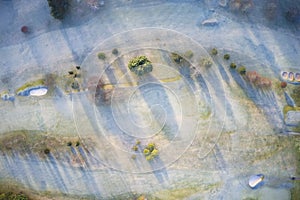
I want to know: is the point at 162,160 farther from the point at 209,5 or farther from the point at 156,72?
the point at 209,5

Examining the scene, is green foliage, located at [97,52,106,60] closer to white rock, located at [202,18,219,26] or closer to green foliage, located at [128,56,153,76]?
green foliage, located at [128,56,153,76]

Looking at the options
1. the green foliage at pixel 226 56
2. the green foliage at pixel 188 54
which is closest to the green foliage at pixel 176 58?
the green foliage at pixel 188 54

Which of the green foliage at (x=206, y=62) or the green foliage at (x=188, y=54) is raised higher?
the green foliage at (x=188, y=54)

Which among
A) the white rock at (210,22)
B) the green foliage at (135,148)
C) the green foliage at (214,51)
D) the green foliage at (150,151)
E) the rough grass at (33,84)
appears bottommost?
the green foliage at (150,151)

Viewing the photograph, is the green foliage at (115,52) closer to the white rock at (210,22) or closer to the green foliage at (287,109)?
the white rock at (210,22)

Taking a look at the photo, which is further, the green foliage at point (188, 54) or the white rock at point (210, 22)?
the green foliage at point (188, 54)
